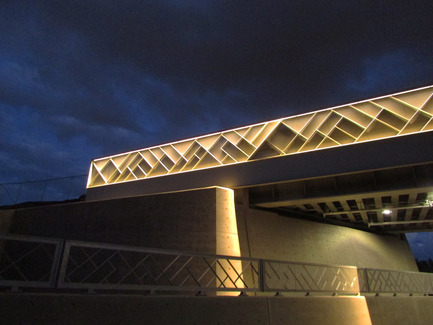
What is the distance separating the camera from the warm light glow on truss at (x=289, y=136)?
1301cm

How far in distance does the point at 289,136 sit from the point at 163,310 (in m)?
11.7

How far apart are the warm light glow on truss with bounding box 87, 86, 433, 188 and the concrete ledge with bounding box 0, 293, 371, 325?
7.93 metres

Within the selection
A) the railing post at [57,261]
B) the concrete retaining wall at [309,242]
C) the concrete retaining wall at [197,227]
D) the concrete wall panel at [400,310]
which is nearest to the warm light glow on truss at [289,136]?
the concrete retaining wall at [197,227]

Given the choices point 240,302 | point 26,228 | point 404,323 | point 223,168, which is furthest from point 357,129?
point 26,228

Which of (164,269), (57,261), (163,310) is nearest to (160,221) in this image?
(164,269)

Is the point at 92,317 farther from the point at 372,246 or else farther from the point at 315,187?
the point at 372,246

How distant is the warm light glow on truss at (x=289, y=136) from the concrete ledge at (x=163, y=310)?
7.93m

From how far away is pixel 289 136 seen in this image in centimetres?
1534

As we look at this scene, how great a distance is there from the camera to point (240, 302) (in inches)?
260

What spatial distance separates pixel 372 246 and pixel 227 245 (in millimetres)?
13434

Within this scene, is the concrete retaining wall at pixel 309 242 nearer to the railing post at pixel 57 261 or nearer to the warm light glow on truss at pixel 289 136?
the warm light glow on truss at pixel 289 136

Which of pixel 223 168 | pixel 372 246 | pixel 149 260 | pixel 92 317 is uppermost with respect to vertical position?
pixel 223 168

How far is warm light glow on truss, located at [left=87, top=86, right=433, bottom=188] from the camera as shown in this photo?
512 inches

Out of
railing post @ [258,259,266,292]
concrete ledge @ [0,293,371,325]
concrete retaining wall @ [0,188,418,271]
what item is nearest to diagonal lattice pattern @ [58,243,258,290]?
concrete retaining wall @ [0,188,418,271]
